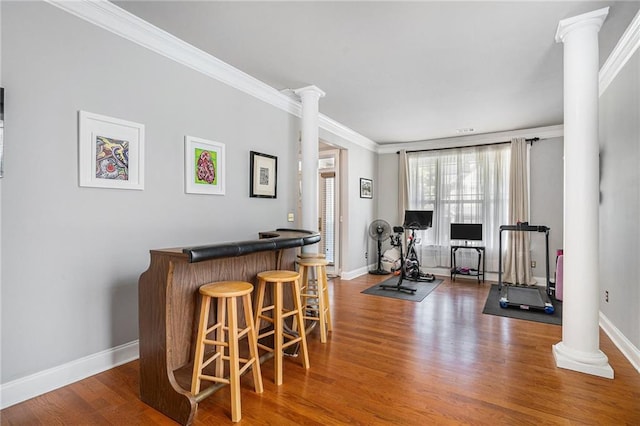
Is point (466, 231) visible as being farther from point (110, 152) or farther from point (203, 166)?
point (110, 152)

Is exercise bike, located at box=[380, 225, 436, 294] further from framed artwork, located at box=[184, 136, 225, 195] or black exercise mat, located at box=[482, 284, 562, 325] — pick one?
framed artwork, located at box=[184, 136, 225, 195]

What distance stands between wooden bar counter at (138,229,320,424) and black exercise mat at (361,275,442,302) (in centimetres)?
286

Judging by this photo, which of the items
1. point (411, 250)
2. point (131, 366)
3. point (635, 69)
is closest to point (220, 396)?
point (131, 366)

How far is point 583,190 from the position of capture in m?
2.38

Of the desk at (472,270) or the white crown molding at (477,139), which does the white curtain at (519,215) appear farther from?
the desk at (472,270)

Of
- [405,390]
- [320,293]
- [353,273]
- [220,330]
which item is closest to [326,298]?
[320,293]

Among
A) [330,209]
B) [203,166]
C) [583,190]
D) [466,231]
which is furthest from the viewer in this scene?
[330,209]

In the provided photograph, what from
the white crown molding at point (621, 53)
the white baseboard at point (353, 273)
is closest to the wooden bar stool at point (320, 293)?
the white baseboard at point (353, 273)

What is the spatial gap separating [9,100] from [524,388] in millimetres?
3641

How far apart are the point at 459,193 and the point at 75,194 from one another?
560 centimetres

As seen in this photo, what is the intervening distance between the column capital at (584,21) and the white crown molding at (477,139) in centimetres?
335

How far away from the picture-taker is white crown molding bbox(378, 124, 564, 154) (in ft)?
17.4

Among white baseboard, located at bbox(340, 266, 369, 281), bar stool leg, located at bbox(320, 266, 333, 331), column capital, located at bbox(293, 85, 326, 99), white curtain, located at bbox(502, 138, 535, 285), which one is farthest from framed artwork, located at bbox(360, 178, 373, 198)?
bar stool leg, located at bbox(320, 266, 333, 331)

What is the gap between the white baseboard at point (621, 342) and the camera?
8.10ft
